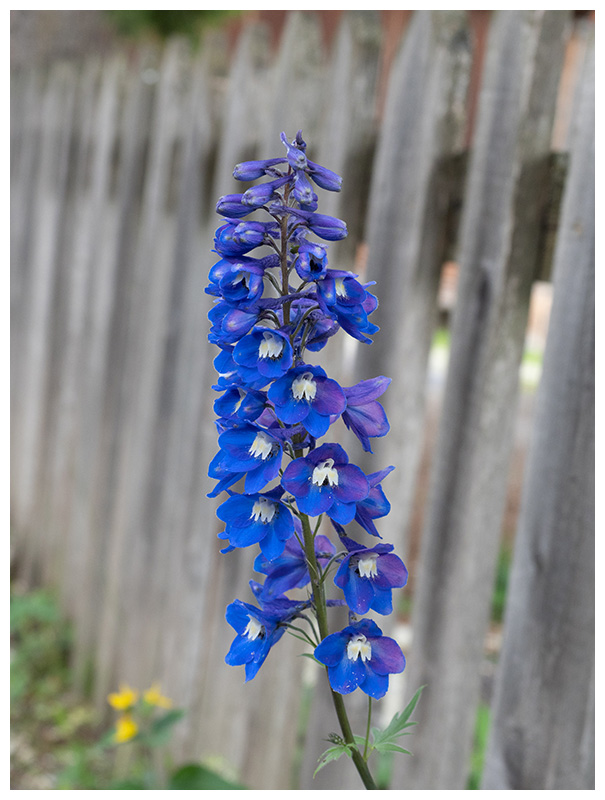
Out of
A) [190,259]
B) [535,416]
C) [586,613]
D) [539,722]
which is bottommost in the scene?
[539,722]

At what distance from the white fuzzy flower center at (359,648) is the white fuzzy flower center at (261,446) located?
175mm

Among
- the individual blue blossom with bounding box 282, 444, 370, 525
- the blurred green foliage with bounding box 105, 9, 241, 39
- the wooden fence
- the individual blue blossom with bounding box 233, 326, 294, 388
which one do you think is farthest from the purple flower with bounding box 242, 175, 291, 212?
the blurred green foliage with bounding box 105, 9, 241, 39

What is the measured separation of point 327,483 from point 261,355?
4.7 inches

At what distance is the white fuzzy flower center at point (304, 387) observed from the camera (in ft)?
2.01

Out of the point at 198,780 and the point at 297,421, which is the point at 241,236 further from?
the point at 198,780

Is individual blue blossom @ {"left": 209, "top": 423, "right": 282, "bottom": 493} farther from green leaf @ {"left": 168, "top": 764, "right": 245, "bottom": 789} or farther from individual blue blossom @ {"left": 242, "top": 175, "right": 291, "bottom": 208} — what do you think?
green leaf @ {"left": 168, "top": 764, "right": 245, "bottom": 789}

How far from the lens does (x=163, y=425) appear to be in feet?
8.75

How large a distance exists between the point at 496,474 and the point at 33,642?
97.8 inches

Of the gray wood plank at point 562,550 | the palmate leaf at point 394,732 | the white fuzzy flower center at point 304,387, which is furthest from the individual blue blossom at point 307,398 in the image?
the gray wood plank at point 562,550

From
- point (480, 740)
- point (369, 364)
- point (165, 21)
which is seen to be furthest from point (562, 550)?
point (165, 21)

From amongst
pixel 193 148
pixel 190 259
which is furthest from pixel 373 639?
pixel 193 148

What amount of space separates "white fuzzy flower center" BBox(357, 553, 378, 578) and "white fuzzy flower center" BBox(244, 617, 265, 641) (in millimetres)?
129

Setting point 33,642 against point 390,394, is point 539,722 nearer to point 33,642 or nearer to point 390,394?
point 390,394

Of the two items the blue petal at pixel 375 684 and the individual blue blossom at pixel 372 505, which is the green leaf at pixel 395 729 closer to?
the blue petal at pixel 375 684
